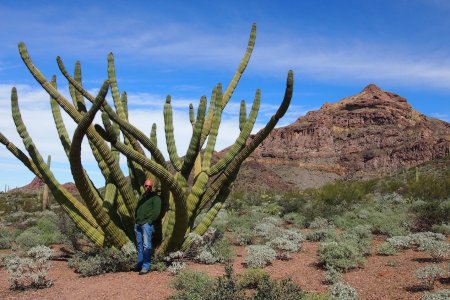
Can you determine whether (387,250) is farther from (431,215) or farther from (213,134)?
(431,215)

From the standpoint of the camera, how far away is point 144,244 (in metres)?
7.94

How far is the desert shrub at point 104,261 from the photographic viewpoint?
7.93 metres

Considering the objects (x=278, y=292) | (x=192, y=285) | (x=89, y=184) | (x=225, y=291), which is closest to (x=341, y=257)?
(x=278, y=292)

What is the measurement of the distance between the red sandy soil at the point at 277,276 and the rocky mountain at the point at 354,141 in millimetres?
89584

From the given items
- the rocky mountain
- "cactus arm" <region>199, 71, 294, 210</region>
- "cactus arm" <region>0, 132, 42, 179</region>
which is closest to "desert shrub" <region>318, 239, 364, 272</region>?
"cactus arm" <region>199, 71, 294, 210</region>

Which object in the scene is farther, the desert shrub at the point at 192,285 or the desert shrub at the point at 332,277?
the desert shrub at the point at 332,277

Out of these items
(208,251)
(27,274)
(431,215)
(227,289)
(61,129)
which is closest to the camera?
(227,289)

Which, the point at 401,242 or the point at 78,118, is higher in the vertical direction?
the point at 78,118

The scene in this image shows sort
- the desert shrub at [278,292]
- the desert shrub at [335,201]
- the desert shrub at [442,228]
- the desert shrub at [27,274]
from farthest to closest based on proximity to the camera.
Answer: the desert shrub at [335,201] → the desert shrub at [442,228] → the desert shrub at [27,274] → the desert shrub at [278,292]

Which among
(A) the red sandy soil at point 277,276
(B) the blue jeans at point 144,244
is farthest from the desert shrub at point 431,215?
(B) the blue jeans at point 144,244

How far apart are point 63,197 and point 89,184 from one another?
1.11m

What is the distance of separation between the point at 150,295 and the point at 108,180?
3.17 m

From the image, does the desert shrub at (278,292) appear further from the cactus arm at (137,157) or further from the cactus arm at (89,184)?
the cactus arm at (89,184)

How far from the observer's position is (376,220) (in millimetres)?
13422
